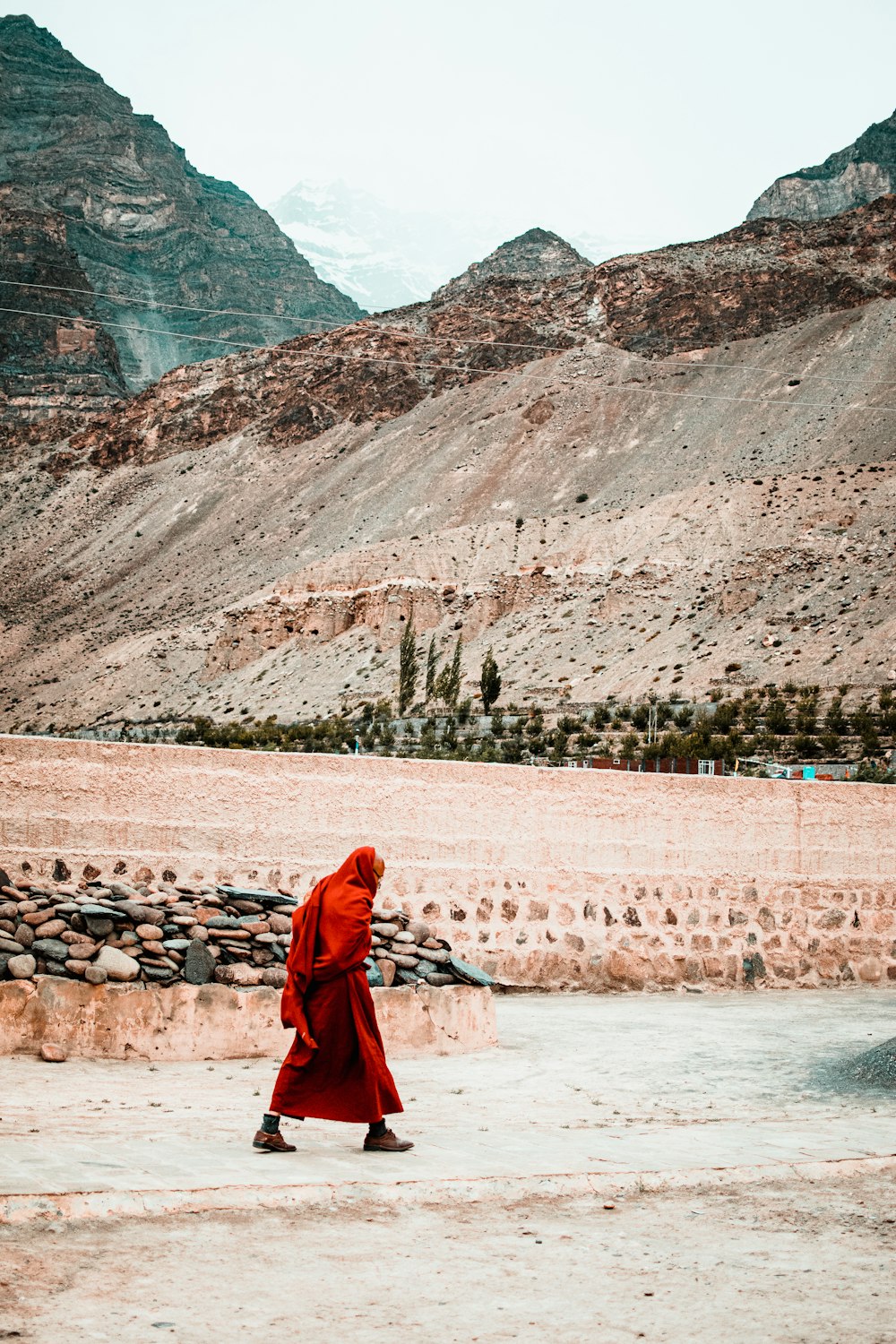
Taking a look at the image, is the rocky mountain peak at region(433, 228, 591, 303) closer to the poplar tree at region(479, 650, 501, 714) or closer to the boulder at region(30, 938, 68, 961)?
the poplar tree at region(479, 650, 501, 714)

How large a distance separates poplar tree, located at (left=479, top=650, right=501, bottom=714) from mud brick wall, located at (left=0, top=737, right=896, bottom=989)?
3848 centimetres

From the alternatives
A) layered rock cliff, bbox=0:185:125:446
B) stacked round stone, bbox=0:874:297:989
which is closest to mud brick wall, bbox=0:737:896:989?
stacked round stone, bbox=0:874:297:989

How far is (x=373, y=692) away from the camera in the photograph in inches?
2314

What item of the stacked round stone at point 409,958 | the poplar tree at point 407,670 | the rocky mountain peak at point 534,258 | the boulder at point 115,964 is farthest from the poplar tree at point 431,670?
the rocky mountain peak at point 534,258

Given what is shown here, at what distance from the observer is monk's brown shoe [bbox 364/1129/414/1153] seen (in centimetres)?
600

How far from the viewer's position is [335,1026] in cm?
596

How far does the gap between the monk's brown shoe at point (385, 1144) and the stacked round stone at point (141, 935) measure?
9.32ft

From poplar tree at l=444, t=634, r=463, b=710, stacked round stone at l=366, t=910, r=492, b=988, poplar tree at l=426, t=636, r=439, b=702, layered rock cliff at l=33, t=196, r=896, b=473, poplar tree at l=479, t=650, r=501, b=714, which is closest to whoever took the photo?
stacked round stone at l=366, t=910, r=492, b=988

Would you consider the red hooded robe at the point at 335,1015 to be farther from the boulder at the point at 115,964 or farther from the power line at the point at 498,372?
the power line at the point at 498,372

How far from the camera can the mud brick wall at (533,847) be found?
10.6 m

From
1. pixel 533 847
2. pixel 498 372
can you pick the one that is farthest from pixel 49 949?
pixel 498 372

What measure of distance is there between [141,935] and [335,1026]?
2936 millimetres

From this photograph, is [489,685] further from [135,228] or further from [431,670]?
[135,228]

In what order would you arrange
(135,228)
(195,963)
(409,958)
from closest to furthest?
(195,963), (409,958), (135,228)
